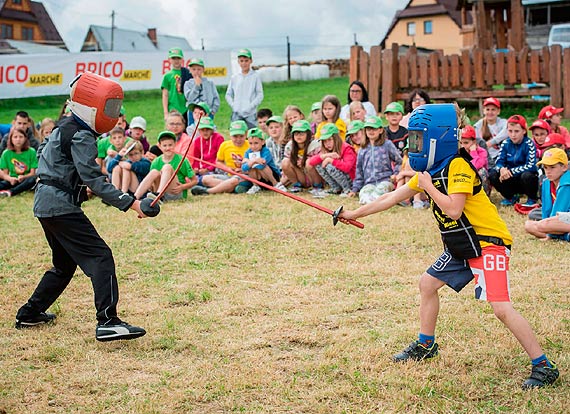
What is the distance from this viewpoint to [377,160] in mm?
9422

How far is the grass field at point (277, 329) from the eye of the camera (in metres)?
3.75

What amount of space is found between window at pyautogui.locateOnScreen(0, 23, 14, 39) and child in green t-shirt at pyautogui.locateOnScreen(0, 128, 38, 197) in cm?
4575

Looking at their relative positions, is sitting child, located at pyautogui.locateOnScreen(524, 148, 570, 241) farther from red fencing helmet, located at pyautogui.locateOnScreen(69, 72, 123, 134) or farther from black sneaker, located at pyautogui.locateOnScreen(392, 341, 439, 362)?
red fencing helmet, located at pyautogui.locateOnScreen(69, 72, 123, 134)

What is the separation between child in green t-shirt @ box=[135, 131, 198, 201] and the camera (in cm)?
947

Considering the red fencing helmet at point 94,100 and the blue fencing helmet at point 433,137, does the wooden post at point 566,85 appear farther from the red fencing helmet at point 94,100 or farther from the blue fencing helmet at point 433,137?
the red fencing helmet at point 94,100

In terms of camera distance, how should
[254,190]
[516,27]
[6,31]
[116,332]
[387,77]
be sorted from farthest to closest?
[6,31], [516,27], [387,77], [254,190], [116,332]

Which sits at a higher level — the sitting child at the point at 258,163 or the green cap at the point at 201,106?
the green cap at the point at 201,106

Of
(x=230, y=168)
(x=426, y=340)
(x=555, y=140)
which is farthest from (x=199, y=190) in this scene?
(x=426, y=340)

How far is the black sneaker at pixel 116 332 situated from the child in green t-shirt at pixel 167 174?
15.8 feet

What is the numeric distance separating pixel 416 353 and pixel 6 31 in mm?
54689

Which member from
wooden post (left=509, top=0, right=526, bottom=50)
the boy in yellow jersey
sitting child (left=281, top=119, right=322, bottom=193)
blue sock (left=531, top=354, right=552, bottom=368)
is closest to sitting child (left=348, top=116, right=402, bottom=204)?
sitting child (left=281, top=119, right=322, bottom=193)

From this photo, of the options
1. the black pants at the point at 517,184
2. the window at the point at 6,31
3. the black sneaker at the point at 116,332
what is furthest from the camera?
the window at the point at 6,31

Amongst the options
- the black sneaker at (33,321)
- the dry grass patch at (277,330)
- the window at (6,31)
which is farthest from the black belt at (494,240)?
the window at (6,31)

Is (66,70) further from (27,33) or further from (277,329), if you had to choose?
(27,33)
